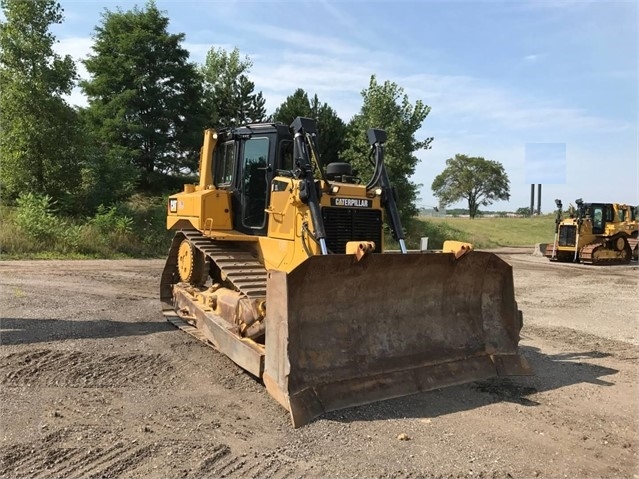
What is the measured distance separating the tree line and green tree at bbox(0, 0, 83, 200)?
0.12 feet

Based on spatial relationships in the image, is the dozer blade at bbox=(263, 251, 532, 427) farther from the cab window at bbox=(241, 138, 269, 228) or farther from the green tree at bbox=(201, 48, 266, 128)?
the green tree at bbox=(201, 48, 266, 128)

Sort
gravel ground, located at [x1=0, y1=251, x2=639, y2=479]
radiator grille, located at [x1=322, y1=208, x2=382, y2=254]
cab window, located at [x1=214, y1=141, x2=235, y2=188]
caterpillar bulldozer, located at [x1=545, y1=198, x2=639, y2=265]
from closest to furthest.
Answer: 1. gravel ground, located at [x1=0, y1=251, x2=639, y2=479]
2. radiator grille, located at [x1=322, y1=208, x2=382, y2=254]
3. cab window, located at [x1=214, y1=141, x2=235, y2=188]
4. caterpillar bulldozer, located at [x1=545, y1=198, x2=639, y2=265]

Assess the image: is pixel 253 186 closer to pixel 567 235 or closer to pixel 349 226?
pixel 349 226

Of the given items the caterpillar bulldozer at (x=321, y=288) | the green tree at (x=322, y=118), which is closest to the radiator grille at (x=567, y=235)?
the green tree at (x=322, y=118)

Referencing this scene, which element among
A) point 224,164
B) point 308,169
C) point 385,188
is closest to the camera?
point 308,169

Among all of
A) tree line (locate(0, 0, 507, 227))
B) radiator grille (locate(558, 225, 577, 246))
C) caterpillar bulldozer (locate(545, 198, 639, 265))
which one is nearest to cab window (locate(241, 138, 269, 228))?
tree line (locate(0, 0, 507, 227))

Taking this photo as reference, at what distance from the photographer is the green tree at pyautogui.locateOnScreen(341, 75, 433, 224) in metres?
26.6

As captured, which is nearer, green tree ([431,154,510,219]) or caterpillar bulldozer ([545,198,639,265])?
caterpillar bulldozer ([545,198,639,265])

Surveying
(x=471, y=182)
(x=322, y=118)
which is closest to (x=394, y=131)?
(x=322, y=118)

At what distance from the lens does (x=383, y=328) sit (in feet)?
17.3

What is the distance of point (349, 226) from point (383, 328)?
1655 mm

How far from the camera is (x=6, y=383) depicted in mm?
5020

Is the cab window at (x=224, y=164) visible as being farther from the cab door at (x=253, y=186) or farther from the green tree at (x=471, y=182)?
the green tree at (x=471, y=182)

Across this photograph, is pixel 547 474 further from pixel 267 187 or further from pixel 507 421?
pixel 267 187
